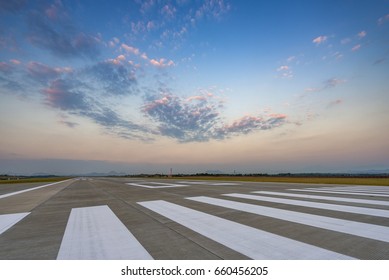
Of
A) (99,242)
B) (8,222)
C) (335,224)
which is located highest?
(335,224)

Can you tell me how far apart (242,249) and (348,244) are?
1.89 metres

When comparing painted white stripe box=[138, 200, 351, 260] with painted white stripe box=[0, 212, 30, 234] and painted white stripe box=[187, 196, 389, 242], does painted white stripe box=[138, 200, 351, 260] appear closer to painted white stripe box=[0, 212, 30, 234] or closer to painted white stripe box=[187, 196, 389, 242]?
painted white stripe box=[187, 196, 389, 242]

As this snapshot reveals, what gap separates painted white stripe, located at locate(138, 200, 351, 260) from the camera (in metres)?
3.26

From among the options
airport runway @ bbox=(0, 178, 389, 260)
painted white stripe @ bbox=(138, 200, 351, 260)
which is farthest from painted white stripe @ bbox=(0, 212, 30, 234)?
painted white stripe @ bbox=(138, 200, 351, 260)

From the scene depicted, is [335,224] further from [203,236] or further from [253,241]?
[203,236]

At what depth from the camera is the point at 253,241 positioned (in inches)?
152

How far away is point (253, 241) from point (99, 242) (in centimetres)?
291

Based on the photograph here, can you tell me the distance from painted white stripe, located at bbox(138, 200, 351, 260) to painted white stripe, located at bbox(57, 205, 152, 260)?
141cm

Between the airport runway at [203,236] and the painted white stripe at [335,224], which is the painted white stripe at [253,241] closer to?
the airport runway at [203,236]

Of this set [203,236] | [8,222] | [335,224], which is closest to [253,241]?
[203,236]
